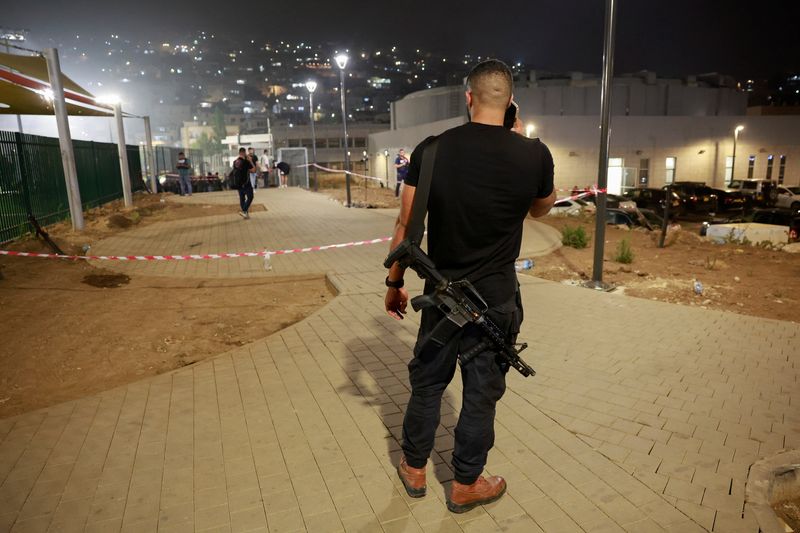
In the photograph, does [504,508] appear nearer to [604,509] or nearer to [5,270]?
[604,509]

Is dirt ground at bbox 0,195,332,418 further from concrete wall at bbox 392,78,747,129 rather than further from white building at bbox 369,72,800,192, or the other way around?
concrete wall at bbox 392,78,747,129

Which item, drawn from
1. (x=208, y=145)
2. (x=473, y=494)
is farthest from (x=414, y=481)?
(x=208, y=145)

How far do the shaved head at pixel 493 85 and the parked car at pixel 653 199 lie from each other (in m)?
20.6

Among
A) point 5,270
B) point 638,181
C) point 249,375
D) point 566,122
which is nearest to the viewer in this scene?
point 249,375

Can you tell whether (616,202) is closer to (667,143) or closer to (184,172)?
(667,143)

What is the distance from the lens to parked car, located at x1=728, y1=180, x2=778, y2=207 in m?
24.6

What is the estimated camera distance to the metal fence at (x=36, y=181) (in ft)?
37.9

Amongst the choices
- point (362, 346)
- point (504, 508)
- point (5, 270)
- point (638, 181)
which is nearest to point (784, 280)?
point (362, 346)

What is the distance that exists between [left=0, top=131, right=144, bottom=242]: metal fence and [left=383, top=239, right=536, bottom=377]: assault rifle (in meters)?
12.1

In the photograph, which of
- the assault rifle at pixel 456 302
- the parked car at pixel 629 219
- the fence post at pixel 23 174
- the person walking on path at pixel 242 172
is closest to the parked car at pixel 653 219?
the parked car at pixel 629 219

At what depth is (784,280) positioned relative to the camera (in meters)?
8.52

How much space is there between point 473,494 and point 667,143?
3550 centimetres

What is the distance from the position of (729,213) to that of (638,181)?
9982 mm

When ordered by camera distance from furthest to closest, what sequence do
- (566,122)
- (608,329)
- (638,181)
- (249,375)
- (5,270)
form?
(638,181) → (566,122) → (5,270) → (608,329) → (249,375)
